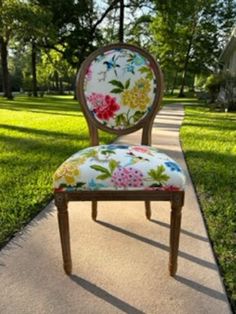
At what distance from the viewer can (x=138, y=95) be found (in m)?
2.29

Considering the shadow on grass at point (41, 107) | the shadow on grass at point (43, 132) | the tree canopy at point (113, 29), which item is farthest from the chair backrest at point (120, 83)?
the tree canopy at point (113, 29)

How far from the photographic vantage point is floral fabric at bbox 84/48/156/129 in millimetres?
Answer: 2266

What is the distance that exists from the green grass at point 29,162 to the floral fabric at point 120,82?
3.32 ft

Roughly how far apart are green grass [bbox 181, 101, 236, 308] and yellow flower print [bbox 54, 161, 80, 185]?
962 mm

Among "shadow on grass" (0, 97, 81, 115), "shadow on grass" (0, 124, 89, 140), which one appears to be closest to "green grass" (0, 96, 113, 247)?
"shadow on grass" (0, 124, 89, 140)

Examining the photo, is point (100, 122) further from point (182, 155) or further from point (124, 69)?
point (182, 155)

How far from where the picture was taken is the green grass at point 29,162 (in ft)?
8.80

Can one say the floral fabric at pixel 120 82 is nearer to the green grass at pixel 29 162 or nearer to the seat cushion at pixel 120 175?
the seat cushion at pixel 120 175

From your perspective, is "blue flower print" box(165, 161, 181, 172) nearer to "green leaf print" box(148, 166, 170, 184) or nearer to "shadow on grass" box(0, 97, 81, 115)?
"green leaf print" box(148, 166, 170, 184)

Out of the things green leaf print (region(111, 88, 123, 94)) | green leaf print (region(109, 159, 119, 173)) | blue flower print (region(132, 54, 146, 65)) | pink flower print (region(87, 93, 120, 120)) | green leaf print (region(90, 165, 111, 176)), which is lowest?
green leaf print (region(90, 165, 111, 176))

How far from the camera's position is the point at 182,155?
4.69 metres

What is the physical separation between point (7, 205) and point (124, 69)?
4.65 ft

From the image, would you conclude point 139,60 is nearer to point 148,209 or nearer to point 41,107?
point 148,209

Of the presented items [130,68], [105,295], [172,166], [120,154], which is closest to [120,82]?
[130,68]
